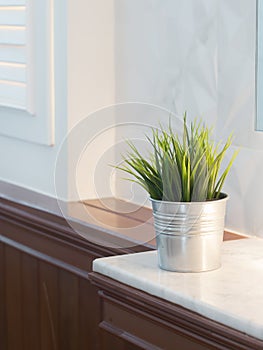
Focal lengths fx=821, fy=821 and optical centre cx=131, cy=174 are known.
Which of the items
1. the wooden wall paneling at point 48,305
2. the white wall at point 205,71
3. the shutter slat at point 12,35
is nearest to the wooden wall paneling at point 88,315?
the wooden wall paneling at point 48,305

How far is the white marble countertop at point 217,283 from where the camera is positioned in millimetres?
1064

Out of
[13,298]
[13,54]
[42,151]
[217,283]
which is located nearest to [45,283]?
[13,298]

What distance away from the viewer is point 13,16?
209cm

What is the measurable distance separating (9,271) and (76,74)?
0.58 metres

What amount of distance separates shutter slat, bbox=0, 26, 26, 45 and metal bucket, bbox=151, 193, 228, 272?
0.92 m

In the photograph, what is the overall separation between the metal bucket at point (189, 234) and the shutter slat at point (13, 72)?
0.91 meters

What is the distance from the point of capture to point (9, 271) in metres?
2.13

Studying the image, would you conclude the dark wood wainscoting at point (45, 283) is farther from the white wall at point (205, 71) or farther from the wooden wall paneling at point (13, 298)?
the white wall at point (205, 71)

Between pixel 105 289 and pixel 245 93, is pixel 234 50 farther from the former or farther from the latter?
pixel 105 289

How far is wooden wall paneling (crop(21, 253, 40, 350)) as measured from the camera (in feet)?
6.49

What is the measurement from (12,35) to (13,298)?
673 mm

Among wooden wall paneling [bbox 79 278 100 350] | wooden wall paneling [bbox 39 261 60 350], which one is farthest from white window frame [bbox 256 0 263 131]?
wooden wall paneling [bbox 39 261 60 350]

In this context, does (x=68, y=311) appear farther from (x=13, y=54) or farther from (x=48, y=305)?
(x=13, y=54)

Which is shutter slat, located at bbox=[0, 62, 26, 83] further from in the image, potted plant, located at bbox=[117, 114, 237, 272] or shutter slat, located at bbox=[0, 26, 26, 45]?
potted plant, located at bbox=[117, 114, 237, 272]
